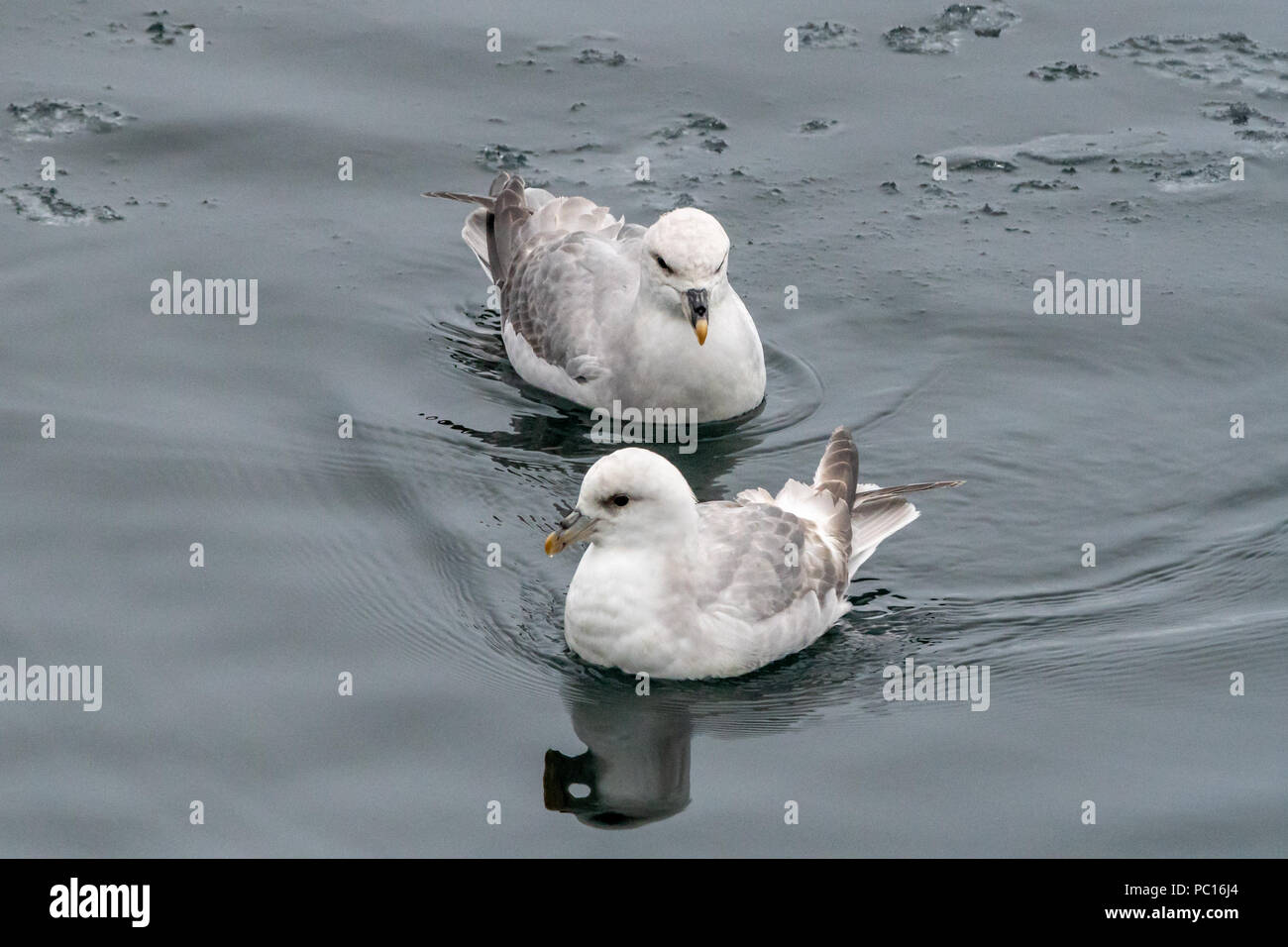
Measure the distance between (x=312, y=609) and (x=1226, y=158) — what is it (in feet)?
22.7

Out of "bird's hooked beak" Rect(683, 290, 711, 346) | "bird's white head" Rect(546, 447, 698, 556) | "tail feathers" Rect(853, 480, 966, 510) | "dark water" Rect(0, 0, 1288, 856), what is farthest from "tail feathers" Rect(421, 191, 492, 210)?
"bird's white head" Rect(546, 447, 698, 556)

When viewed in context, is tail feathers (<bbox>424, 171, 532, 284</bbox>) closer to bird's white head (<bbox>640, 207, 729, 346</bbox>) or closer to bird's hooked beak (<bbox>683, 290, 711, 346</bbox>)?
bird's white head (<bbox>640, 207, 729, 346</bbox>)

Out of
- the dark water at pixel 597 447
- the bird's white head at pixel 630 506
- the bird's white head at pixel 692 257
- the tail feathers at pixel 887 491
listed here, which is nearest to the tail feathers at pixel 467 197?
the dark water at pixel 597 447

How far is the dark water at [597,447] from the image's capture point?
6.88m

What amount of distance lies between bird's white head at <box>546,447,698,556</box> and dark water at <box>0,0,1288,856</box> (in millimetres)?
591

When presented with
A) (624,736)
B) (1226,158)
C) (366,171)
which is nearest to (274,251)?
(366,171)

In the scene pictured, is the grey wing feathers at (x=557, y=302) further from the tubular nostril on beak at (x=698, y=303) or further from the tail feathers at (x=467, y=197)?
the tubular nostril on beak at (x=698, y=303)

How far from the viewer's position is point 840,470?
26.3 feet

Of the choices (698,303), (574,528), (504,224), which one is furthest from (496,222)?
(574,528)

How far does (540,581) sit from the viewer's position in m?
8.01

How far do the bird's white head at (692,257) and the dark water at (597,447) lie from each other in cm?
77

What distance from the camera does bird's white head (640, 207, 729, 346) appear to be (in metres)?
8.95

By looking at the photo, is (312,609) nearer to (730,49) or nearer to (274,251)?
(274,251)

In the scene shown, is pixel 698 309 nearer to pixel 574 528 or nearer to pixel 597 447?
pixel 597 447
